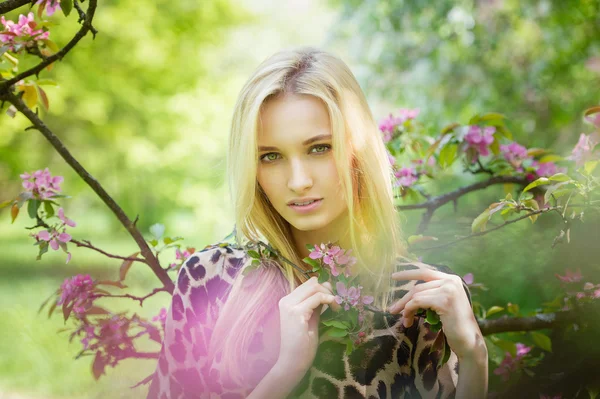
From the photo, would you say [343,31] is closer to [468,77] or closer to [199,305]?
Result: [468,77]

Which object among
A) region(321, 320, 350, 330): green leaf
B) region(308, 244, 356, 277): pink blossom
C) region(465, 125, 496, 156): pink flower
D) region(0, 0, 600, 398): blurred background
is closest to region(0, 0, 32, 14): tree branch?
region(308, 244, 356, 277): pink blossom

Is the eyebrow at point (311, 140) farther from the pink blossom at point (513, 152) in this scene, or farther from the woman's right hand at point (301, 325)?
the pink blossom at point (513, 152)

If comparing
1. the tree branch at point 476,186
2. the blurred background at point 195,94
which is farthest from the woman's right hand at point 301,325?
the blurred background at point 195,94

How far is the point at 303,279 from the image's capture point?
173cm

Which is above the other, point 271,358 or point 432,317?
point 432,317

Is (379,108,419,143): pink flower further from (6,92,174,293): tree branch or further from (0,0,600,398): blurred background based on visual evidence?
(0,0,600,398): blurred background

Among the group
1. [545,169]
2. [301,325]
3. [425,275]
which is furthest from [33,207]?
[545,169]

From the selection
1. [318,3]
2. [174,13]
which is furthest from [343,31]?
[318,3]

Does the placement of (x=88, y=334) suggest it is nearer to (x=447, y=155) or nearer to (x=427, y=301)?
(x=427, y=301)

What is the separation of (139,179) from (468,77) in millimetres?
6752

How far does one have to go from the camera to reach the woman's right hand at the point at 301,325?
1414mm

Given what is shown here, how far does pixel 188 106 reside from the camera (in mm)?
10086

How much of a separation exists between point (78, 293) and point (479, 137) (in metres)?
1.53

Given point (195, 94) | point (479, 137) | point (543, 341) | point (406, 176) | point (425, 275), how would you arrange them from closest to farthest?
point (425, 275) → point (543, 341) → point (479, 137) → point (406, 176) → point (195, 94)
